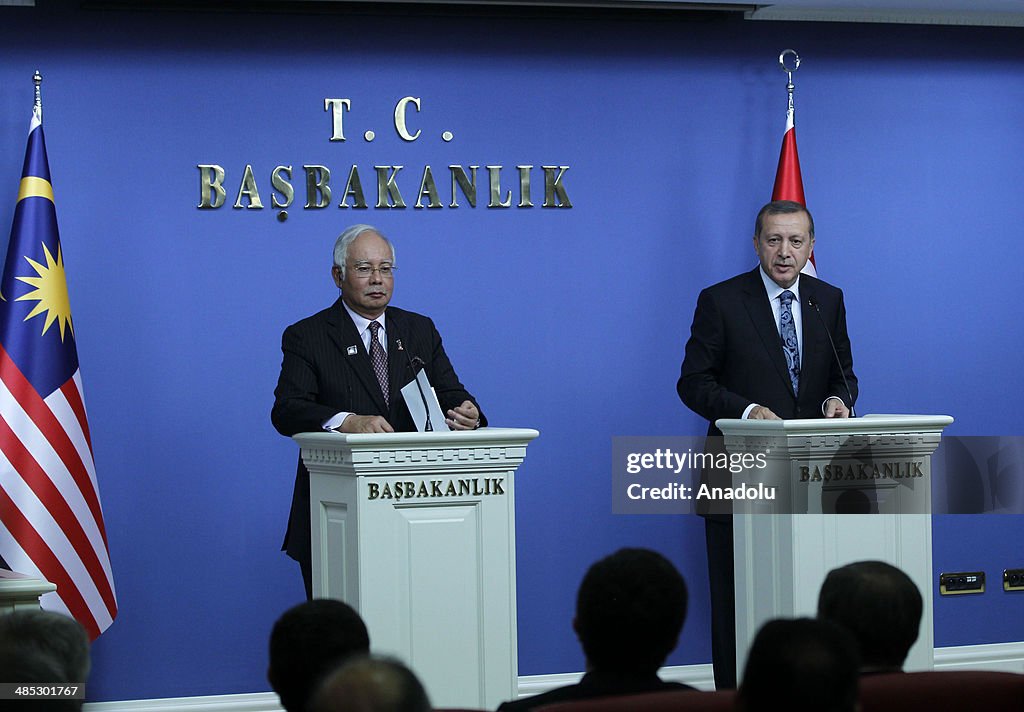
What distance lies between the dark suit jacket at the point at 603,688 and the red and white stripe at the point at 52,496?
10.3 feet

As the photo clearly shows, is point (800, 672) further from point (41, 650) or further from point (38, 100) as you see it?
point (38, 100)

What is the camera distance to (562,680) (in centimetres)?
582

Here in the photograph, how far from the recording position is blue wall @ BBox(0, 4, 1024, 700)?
546 cm

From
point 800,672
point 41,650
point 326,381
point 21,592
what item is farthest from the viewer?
point 326,381

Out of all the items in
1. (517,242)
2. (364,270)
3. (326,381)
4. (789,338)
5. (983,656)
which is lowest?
(983,656)

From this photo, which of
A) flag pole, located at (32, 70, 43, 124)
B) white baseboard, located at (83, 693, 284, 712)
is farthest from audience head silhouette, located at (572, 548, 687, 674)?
flag pole, located at (32, 70, 43, 124)

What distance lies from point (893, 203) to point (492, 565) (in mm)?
3164

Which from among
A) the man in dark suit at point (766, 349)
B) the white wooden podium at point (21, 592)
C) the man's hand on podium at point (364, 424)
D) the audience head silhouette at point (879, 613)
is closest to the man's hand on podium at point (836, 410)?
the man in dark suit at point (766, 349)

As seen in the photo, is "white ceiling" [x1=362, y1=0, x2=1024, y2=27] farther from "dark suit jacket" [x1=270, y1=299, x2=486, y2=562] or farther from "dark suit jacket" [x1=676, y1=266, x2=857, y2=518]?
"dark suit jacket" [x1=270, y1=299, x2=486, y2=562]

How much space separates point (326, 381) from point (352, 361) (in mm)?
103

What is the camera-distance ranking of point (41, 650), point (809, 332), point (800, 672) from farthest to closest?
point (809, 332)
point (41, 650)
point (800, 672)

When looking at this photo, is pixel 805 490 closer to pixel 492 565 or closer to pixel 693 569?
pixel 492 565

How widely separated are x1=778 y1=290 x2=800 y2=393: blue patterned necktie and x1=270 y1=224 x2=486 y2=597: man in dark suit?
1.13 m

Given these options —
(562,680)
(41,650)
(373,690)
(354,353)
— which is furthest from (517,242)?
(373,690)
